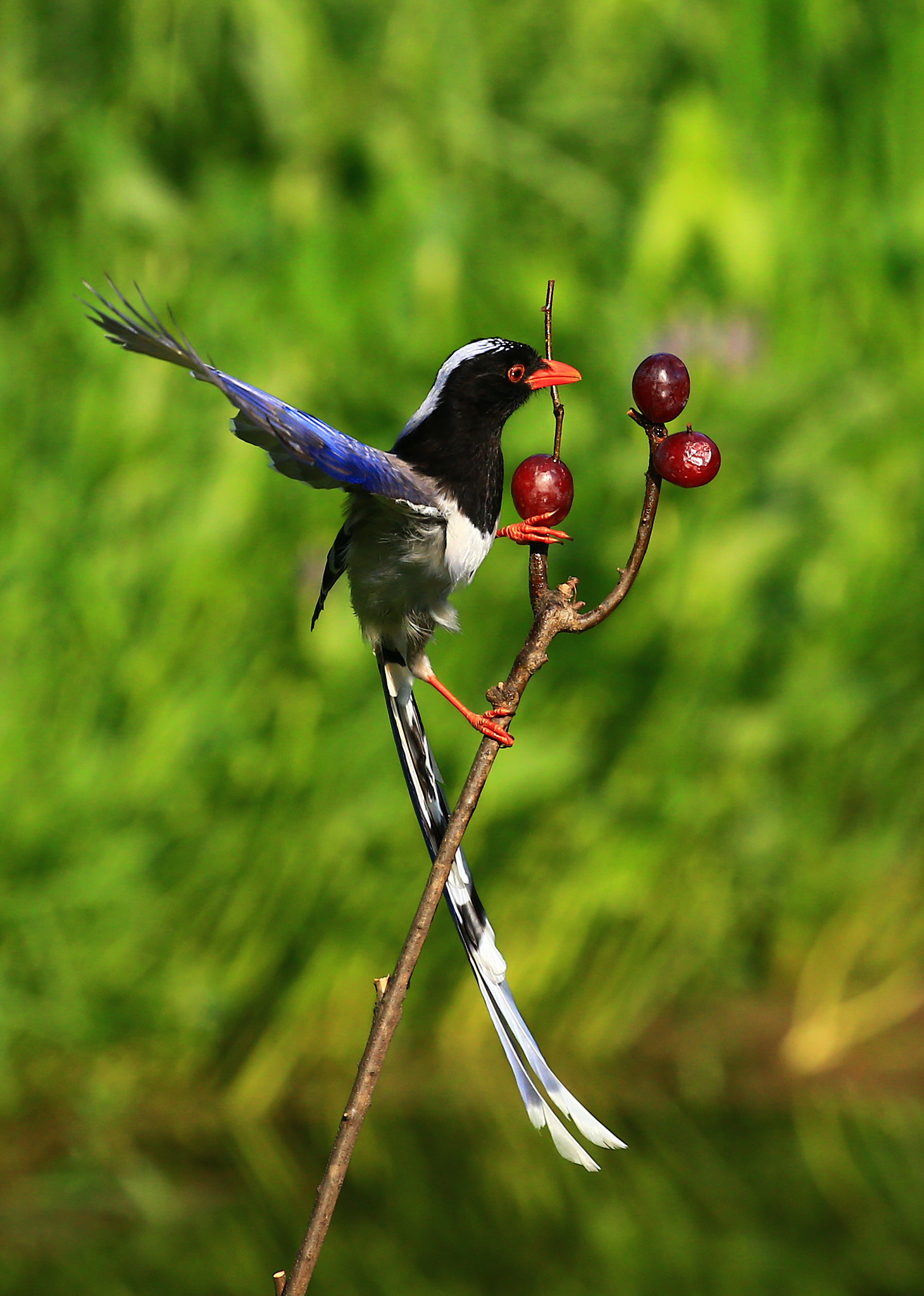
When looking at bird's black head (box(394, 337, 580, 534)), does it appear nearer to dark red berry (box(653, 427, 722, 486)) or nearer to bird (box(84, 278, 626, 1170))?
bird (box(84, 278, 626, 1170))

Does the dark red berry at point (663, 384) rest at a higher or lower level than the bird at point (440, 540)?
lower

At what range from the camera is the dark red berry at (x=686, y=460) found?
661mm

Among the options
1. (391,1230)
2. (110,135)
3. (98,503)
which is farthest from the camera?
(110,135)

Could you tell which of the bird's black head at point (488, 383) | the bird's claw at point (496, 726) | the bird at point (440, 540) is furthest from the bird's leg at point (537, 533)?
the bird's black head at point (488, 383)

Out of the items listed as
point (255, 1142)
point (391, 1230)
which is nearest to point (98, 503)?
point (255, 1142)

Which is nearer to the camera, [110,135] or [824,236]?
[110,135]

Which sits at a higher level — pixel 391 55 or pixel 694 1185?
pixel 391 55

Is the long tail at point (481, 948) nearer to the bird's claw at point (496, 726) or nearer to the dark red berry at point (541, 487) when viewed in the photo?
the bird's claw at point (496, 726)

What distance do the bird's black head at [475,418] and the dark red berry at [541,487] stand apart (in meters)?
0.19

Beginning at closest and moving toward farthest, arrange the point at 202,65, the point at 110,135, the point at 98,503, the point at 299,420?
the point at 299,420
the point at 98,503
the point at 110,135
the point at 202,65

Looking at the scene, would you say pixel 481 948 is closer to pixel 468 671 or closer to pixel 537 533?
pixel 537 533

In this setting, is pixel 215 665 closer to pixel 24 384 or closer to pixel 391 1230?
pixel 24 384

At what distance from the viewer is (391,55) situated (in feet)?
7.88

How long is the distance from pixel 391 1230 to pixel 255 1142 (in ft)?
0.88
